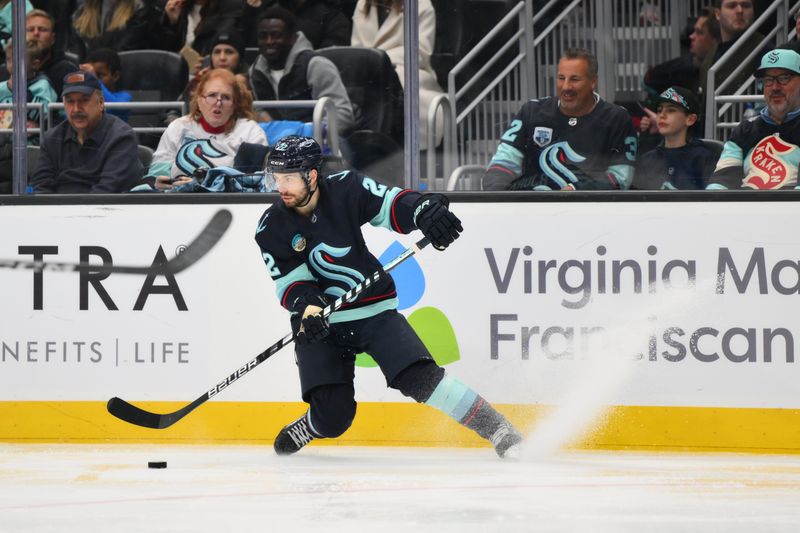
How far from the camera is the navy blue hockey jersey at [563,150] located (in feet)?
15.3

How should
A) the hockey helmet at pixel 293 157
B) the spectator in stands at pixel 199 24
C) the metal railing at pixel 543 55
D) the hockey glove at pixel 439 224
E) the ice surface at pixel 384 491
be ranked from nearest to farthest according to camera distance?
the ice surface at pixel 384 491
the hockey glove at pixel 439 224
the hockey helmet at pixel 293 157
the metal railing at pixel 543 55
the spectator in stands at pixel 199 24

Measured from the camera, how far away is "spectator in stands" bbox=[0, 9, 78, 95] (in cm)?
505

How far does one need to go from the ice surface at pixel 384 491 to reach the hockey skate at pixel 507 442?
5 cm

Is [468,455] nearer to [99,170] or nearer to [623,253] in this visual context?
[623,253]

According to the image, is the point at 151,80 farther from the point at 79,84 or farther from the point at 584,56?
the point at 584,56

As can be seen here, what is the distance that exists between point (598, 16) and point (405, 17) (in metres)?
0.69

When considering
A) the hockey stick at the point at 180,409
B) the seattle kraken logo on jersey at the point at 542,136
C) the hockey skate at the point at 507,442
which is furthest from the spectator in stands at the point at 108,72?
the hockey skate at the point at 507,442

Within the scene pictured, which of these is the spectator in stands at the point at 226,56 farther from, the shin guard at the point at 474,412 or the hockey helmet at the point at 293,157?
the shin guard at the point at 474,412

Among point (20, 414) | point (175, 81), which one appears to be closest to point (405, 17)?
point (175, 81)

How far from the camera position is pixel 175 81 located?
16.8 ft

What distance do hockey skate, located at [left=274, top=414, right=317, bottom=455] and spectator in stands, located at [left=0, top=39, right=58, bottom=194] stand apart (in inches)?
55.5

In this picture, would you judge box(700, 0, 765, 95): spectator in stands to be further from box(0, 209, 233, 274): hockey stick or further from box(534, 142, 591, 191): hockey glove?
box(0, 209, 233, 274): hockey stick

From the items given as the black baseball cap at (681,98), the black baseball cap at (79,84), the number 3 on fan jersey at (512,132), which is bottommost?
the number 3 on fan jersey at (512,132)

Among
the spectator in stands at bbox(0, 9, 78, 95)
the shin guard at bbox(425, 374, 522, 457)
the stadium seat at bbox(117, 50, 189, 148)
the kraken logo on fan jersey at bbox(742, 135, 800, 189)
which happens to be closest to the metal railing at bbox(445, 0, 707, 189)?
the kraken logo on fan jersey at bbox(742, 135, 800, 189)
